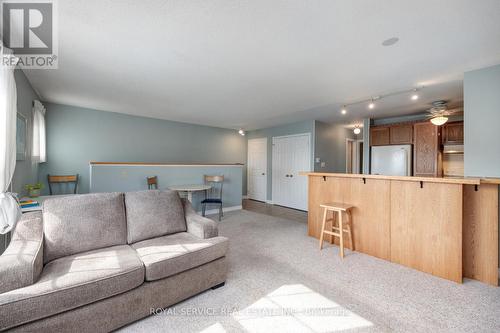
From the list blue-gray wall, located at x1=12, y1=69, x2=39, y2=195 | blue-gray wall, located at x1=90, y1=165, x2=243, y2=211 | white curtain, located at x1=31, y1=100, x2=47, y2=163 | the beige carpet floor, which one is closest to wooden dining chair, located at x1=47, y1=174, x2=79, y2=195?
white curtain, located at x1=31, y1=100, x2=47, y2=163

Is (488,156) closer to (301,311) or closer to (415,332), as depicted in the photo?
(415,332)

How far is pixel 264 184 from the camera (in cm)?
686

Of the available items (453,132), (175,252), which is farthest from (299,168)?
(175,252)

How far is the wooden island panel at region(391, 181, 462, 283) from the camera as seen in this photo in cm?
226

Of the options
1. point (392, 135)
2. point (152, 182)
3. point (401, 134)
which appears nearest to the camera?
point (152, 182)

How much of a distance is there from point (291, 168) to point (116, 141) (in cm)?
457

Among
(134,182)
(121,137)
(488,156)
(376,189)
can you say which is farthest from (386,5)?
(121,137)

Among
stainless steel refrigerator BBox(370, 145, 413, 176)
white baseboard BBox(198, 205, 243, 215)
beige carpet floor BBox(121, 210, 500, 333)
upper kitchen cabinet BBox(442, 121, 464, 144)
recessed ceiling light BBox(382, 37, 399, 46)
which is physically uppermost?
recessed ceiling light BBox(382, 37, 399, 46)

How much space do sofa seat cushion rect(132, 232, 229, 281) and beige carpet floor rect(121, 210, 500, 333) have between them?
1.15ft

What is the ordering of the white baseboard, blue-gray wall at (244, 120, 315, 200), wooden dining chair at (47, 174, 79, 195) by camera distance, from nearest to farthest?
wooden dining chair at (47, 174, 79, 195)
the white baseboard
blue-gray wall at (244, 120, 315, 200)

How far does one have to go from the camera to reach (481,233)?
229 cm

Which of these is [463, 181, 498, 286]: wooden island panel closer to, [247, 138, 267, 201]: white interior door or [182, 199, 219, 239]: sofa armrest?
[182, 199, 219, 239]: sofa armrest

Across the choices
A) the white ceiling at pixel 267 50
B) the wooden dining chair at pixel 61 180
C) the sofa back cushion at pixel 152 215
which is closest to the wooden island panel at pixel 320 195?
the white ceiling at pixel 267 50

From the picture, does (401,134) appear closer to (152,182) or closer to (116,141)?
(152,182)
